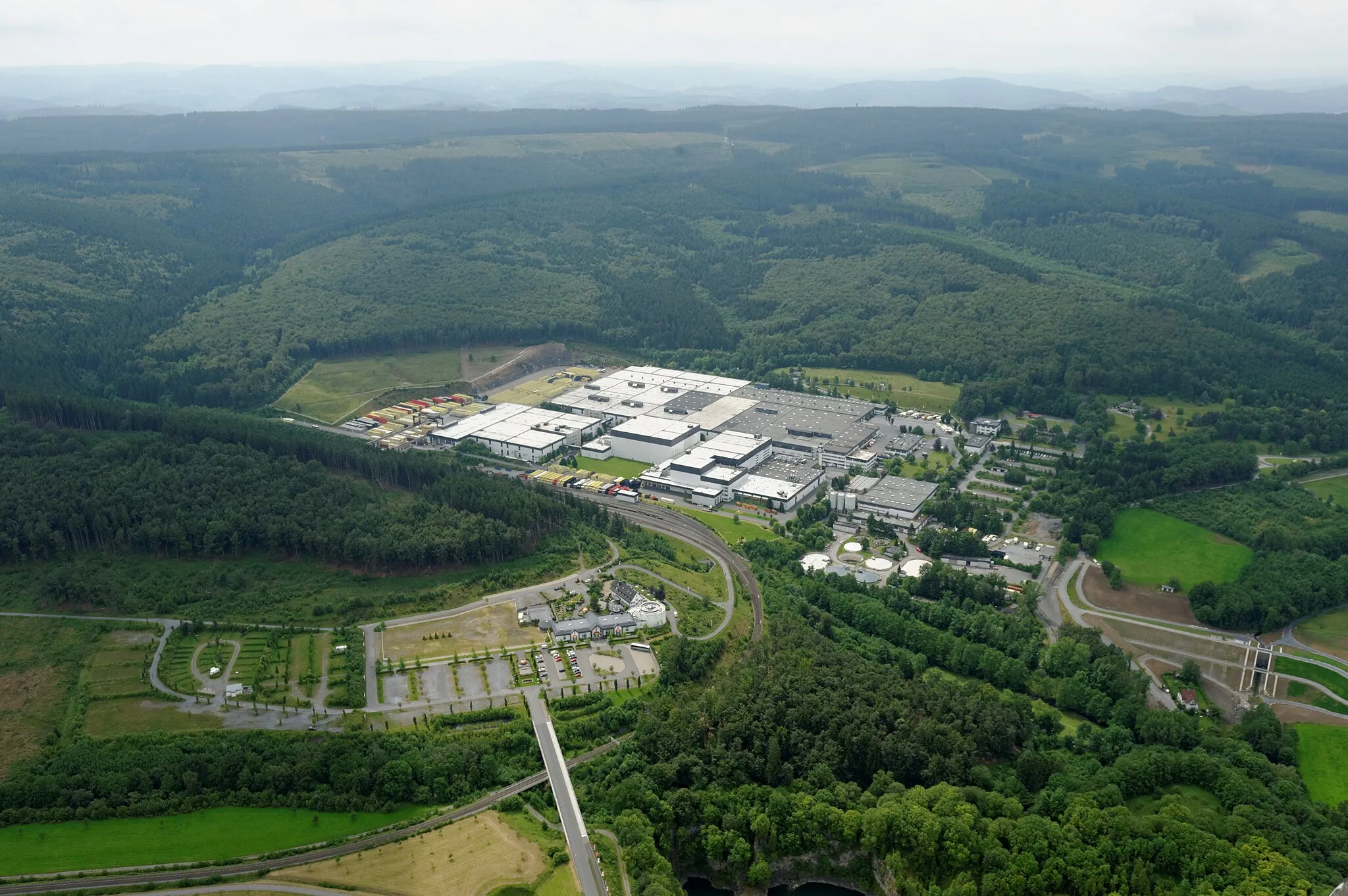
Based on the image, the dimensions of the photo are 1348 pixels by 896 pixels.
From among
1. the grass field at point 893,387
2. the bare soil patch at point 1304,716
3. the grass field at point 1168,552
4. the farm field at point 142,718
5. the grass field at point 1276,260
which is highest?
the grass field at point 1276,260

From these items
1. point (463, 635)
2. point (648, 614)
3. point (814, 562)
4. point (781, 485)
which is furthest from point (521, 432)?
point (648, 614)

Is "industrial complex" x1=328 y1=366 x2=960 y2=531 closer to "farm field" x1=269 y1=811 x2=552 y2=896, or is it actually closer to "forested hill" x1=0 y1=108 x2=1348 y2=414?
"forested hill" x1=0 y1=108 x2=1348 y2=414

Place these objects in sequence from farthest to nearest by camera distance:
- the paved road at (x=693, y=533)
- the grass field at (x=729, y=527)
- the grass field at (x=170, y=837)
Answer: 1. the grass field at (x=729, y=527)
2. the paved road at (x=693, y=533)
3. the grass field at (x=170, y=837)

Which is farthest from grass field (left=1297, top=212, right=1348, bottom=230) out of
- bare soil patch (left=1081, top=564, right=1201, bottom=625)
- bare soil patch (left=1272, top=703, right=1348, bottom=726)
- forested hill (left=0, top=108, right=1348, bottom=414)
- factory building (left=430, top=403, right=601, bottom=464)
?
bare soil patch (left=1272, top=703, right=1348, bottom=726)

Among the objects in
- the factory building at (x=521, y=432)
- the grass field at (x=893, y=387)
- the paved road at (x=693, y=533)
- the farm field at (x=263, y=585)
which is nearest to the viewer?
the farm field at (x=263, y=585)

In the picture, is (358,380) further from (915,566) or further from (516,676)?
(915,566)

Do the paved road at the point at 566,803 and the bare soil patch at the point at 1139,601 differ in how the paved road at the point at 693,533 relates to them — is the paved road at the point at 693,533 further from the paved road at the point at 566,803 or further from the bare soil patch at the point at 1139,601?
the bare soil patch at the point at 1139,601

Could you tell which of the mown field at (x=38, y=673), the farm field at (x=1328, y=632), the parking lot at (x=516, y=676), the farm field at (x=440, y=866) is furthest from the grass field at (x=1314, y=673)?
the mown field at (x=38, y=673)
